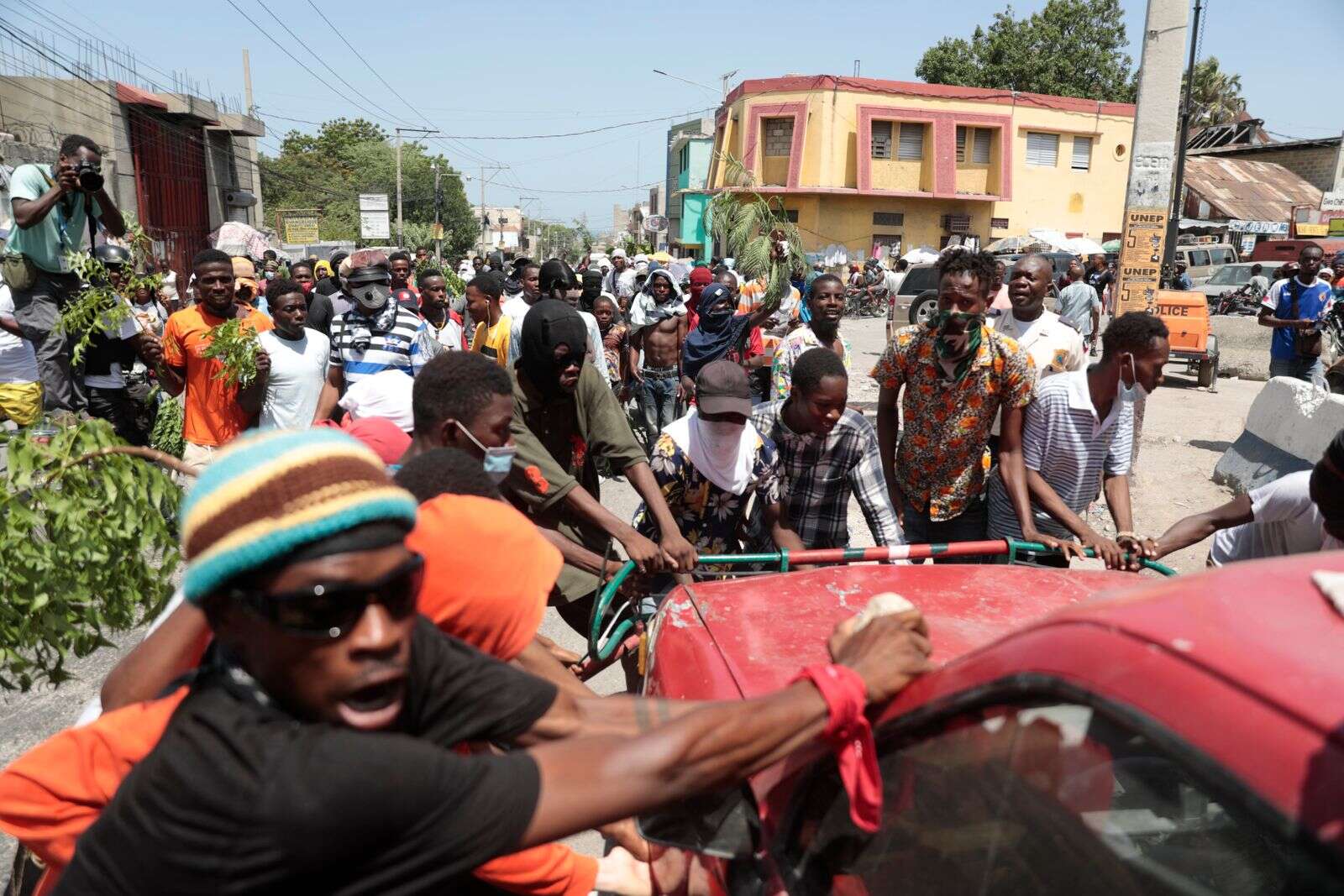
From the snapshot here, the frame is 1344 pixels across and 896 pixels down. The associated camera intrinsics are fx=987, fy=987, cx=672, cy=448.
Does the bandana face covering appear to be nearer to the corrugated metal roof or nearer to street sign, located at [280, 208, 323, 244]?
the corrugated metal roof

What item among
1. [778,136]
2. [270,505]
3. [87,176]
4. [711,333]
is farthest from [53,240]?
[778,136]

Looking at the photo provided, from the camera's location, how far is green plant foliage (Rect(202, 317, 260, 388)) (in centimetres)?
502

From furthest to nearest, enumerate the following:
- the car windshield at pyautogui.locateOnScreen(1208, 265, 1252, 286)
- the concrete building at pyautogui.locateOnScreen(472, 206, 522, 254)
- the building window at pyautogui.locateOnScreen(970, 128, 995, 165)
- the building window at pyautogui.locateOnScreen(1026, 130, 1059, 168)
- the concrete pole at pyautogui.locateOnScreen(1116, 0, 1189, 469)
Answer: the concrete building at pyautogui.locateOnScreen(472, 206, 522, 254), the building window at pyautogui.locateOnScreen(1026, 130, 1059, 168), the building window at pyautogui.locateOnScreen(970, 128, 995, 165), the car windshield at pyautogui.locateOnScreen(1208, 265, 1252, 286), the concrete pole at pyautogui.locateOnScreen(1116, 0, 1189, 469)

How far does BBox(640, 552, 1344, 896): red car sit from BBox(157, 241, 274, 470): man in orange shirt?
393 cm

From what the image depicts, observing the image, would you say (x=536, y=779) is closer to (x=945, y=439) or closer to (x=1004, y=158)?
(x=945, y=439)

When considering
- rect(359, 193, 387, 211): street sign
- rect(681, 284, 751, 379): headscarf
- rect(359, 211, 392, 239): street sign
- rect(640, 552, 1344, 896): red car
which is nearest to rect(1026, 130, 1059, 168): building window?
rect(359, 211, 392, 239): street sign

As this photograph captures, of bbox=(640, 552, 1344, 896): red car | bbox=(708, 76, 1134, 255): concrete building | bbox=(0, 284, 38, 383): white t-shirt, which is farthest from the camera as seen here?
bbox=(708, 76, 1134, 255): concrete building

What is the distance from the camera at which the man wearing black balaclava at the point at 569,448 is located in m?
3.74

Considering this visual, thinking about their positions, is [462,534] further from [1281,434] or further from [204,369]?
[1281,434]

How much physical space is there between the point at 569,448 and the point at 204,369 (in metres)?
2.34

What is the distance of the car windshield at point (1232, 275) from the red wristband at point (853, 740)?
82.3ft

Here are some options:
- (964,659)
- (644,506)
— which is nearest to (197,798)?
(964,659)

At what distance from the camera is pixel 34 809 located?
1.62 m

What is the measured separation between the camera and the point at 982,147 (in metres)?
36.6
